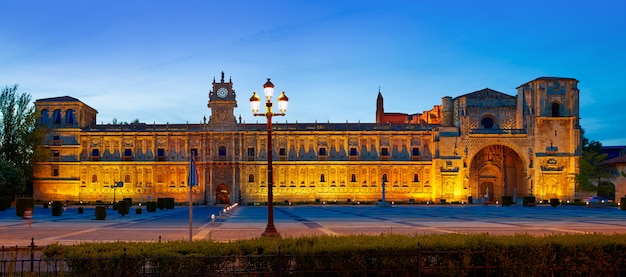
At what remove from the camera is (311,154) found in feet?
228

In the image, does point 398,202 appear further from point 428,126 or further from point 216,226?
point 216,226

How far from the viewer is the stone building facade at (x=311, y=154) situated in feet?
222

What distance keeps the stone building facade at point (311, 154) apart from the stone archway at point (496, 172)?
1.09m

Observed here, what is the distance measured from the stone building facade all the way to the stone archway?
1.09 m

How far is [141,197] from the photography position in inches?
2675

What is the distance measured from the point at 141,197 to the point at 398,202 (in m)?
30.6

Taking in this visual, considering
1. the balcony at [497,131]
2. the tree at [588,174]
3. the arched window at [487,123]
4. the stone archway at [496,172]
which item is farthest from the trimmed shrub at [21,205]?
the tree at [588,174]

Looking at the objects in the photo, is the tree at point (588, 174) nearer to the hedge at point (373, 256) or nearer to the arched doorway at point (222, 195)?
the arched doorway at point (222, 195)

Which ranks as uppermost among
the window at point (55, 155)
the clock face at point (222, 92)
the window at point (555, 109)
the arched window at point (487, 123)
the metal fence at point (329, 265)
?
the clock face at point (222, 92)

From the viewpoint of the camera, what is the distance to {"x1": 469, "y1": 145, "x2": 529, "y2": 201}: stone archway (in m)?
70.9

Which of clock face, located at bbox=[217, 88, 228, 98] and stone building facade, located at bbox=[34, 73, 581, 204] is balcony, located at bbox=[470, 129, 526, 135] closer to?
stone building facade, located at bbox=[34, 73, 581, 204]

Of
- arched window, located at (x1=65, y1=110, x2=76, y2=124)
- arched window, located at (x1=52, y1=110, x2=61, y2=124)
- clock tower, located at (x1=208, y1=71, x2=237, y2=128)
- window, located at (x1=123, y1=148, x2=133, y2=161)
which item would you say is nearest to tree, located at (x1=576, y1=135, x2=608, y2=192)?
clock tower, located at (x1=208, y1=71, x2=237, y2=128)

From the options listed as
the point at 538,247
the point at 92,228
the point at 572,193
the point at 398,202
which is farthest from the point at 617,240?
the point at 572,193

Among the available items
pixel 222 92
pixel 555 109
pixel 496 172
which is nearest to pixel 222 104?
pixel 222 92
